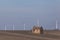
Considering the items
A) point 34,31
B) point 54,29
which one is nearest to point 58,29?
point 54,29

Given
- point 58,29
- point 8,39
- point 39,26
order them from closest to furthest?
point 8,39
point 39,26
point 58,29

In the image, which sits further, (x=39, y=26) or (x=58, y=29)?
(x=58, y=29)

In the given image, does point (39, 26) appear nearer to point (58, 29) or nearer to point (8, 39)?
point (58, 29)

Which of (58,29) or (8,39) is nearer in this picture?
(8,39)

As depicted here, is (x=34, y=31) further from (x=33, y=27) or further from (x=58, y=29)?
(x=58, y=29)

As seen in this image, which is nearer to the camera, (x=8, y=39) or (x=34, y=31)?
(x=8, y=39)

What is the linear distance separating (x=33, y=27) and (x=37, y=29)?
36 cm

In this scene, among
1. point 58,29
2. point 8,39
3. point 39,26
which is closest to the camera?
point 8,39

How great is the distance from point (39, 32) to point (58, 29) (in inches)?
169

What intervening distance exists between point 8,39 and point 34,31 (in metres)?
7.03

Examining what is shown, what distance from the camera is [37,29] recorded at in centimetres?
1875

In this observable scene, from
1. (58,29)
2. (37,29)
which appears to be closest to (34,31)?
(37,29)

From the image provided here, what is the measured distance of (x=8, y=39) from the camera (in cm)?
1223

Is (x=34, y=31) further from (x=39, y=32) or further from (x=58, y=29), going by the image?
(x=58, y=29)
